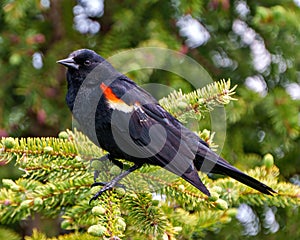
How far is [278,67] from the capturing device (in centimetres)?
386

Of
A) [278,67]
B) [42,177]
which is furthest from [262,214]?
[42,177]

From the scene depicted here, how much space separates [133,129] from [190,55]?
125 cm

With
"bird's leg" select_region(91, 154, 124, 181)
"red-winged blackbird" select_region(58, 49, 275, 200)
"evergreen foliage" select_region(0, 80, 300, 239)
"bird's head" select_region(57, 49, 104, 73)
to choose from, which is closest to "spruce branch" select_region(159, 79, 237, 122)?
"evergreen foliage" select_region(0, 80, 300, 239)

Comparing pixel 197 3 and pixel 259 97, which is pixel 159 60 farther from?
pixel 259 97

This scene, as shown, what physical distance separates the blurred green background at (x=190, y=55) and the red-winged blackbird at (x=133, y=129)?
0.73 meters

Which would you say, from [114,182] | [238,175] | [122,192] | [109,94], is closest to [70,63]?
[109,94]

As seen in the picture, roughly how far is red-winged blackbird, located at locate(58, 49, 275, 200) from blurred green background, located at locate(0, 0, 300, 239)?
0.73 meters

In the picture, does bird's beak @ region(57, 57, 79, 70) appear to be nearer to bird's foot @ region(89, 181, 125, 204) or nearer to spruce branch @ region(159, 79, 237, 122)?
spruce branch @ region(159, 79, 237, 122)

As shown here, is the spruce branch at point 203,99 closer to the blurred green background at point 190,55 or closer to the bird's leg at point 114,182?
the bird's leg at point 114,182

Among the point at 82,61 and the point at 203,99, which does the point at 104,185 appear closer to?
the point at 203,99

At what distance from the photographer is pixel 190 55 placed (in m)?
3.78

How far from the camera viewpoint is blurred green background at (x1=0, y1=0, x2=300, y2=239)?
3.54m

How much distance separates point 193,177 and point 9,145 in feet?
2.69

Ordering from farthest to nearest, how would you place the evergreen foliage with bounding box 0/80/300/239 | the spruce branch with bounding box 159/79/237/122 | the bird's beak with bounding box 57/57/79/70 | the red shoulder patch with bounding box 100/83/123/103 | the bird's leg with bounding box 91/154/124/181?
the bird's beak with bounding box 57/57/79/70
the red shoulder patch with bounding box 100/83/123/103
the bird's leg with bounding box 91/154/124/181
the spruce branch with bounding box 159/79/237/122
the evergreen foliage with bounding box 0/80/300/239
